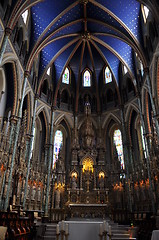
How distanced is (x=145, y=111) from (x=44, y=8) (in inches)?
586

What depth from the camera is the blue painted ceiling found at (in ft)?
67.6

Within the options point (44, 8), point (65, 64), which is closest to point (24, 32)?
point (44, 8)

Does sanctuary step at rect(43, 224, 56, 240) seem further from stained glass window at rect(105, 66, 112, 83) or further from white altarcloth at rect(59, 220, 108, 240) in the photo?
stained glass window at rect(105, 66, 112, 83)

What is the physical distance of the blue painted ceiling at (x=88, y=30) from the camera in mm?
20594

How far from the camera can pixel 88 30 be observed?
24672 mm

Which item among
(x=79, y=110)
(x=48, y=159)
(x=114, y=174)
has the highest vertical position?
(x=79, y=110)

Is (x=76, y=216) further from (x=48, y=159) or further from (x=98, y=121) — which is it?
(x=98, y=121)

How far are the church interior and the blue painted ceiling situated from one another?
0.36 ft

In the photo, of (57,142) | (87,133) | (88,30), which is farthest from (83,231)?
(88,30)

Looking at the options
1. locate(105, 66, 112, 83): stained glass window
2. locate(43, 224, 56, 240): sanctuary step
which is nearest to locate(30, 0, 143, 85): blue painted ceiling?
locate(105, 66, 112, 83): stained glass window

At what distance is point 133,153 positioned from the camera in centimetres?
2202

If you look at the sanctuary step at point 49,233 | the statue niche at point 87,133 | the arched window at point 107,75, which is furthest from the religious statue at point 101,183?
the arched window at point 107,75

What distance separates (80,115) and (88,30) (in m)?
10.8

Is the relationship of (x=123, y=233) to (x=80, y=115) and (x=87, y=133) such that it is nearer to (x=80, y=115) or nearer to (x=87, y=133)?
(x=87, y=133)
